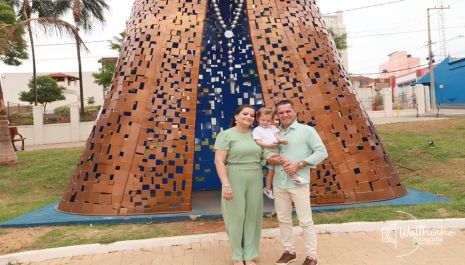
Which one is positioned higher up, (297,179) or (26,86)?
(26,86)

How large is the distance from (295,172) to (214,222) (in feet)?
7.07

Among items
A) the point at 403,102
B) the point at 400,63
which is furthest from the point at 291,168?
the point at 400,63

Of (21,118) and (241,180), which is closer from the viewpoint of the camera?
(241,180)

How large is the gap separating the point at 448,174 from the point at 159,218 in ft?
18.7

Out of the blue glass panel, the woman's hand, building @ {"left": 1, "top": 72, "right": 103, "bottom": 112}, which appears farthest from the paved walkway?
building @ {"left": 1, "top": 72, "right": 103, "bottom": 112}

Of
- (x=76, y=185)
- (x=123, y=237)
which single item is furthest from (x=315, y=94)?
(x=76, y=185)

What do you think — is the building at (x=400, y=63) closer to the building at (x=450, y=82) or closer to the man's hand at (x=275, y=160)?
the building at (x=450, y=82)

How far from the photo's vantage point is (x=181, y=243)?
16.1 feet

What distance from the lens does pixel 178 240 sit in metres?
4.93

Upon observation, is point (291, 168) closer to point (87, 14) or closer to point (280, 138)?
point (280, 138)

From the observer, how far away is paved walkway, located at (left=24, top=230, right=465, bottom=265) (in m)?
4.18

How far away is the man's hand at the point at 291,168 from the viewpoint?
12.6 feet

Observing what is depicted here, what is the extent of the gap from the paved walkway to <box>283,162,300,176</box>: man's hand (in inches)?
36.3

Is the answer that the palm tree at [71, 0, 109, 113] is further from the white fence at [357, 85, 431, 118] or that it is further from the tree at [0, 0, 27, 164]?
the white fence at [357, 85, 431, 118]
